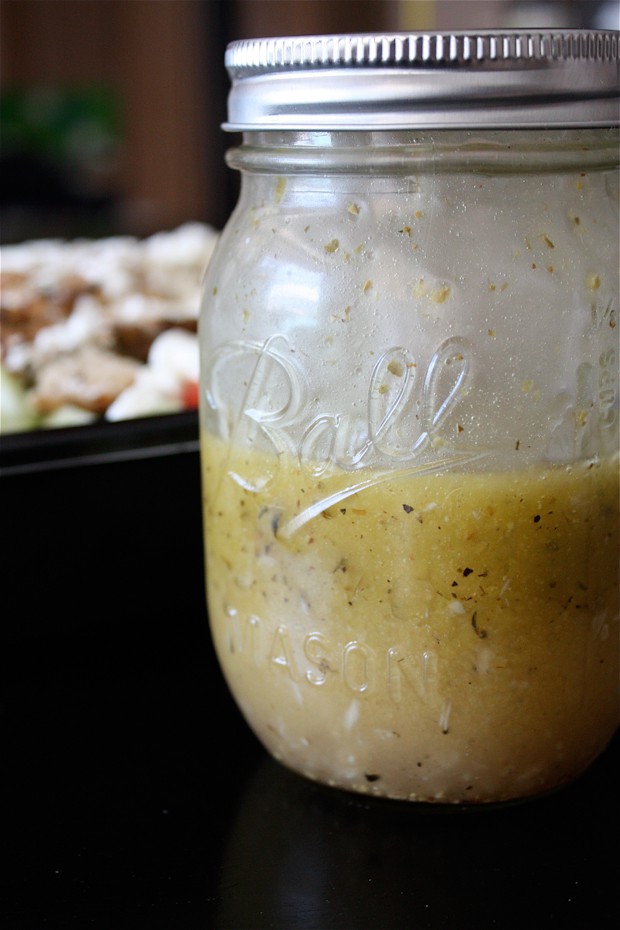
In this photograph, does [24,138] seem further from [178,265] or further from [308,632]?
[308,632]

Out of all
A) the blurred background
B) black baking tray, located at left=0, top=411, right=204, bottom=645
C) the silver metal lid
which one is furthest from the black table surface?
the blurred background

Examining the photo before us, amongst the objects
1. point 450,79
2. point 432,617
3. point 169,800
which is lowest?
point 169,800

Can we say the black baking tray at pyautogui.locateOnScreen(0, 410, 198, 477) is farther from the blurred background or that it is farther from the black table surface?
the blurred background

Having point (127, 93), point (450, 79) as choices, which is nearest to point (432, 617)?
point (450, 79)

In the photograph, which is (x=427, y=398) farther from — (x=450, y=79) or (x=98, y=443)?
(x=98, y=443)

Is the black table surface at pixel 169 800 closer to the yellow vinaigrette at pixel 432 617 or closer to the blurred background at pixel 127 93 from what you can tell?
the yellow vinaigrette at pixel 432 617

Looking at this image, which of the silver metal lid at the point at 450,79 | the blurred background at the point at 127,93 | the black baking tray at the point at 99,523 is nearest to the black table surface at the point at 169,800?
the black baking tray at the point at 99,523

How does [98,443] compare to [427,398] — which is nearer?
[427,398]
